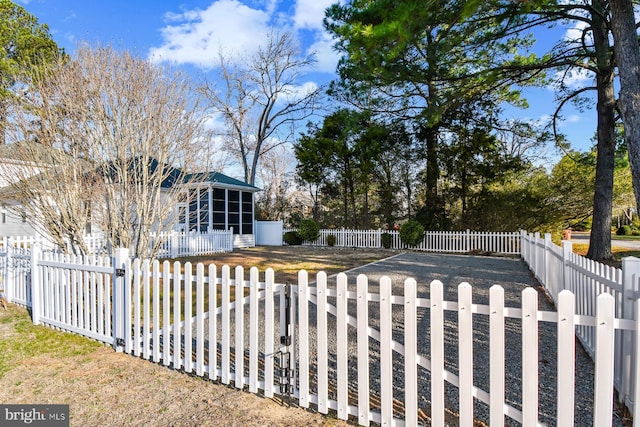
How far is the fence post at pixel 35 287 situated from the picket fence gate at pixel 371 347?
734mm

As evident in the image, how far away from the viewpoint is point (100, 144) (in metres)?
5.28

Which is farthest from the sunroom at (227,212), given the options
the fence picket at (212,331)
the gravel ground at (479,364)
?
the fence picket at (212,331)

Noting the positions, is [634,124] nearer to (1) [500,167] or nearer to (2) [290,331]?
(2) [290,331]

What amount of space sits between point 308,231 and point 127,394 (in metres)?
15.0

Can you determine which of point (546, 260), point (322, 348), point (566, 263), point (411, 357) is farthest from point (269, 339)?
point (546, 260)

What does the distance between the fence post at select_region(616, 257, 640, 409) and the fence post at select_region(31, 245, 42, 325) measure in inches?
243

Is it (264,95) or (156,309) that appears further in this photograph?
(264,95)

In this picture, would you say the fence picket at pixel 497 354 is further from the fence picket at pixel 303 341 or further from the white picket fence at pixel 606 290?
the fence picket at pixel 303 341

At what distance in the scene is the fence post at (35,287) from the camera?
456 centimetres

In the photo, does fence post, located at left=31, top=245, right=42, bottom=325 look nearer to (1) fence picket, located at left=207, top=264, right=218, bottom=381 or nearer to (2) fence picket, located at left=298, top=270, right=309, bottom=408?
(1) fence picket, located at left=207, top=264, right=218, bottom=381

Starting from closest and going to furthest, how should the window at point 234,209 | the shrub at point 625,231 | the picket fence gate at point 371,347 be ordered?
the picket fence gate at point 371,347, the window at point 234,209, the shrub at point 625,231

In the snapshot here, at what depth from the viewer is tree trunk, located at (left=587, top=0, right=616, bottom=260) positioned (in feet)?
33.3

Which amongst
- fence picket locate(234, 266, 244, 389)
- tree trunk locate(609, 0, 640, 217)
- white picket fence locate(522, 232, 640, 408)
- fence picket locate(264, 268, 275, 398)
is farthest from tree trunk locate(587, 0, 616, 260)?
fence picket locate(234, 266, 244, 389)

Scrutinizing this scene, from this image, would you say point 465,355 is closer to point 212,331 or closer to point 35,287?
point 212,331
